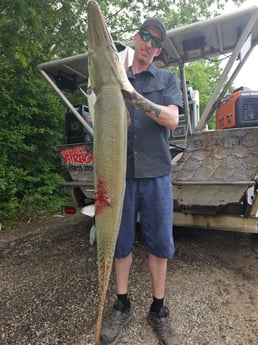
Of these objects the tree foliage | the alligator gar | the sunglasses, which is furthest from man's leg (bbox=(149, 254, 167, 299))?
the tree foliage

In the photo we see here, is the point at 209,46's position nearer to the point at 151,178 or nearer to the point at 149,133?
the point at 149,133

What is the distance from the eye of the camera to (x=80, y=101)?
7.00 meters

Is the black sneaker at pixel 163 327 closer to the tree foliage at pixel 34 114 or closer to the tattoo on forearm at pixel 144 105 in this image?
the tattoo on forearm at pixel 144 105

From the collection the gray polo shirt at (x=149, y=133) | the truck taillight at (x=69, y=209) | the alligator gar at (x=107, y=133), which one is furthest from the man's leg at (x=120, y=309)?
the truck taillight at (x=69, y=209)

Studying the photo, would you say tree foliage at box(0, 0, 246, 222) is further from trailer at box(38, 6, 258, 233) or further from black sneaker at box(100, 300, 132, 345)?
black sneaker at box(100, 300, 132, 345)

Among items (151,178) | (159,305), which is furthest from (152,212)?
(159,305)

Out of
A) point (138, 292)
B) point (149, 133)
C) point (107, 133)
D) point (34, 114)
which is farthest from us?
point (34, 114)

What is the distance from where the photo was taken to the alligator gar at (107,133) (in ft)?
4.09

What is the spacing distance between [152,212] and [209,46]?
7.68ft

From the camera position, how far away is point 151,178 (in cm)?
199

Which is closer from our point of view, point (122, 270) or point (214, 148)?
point (122, 270)

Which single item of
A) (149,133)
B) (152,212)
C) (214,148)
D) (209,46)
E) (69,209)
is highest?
(209,46)

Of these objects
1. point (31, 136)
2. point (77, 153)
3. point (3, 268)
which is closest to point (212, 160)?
point (77, 153)

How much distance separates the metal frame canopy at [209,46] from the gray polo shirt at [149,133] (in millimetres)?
1134
